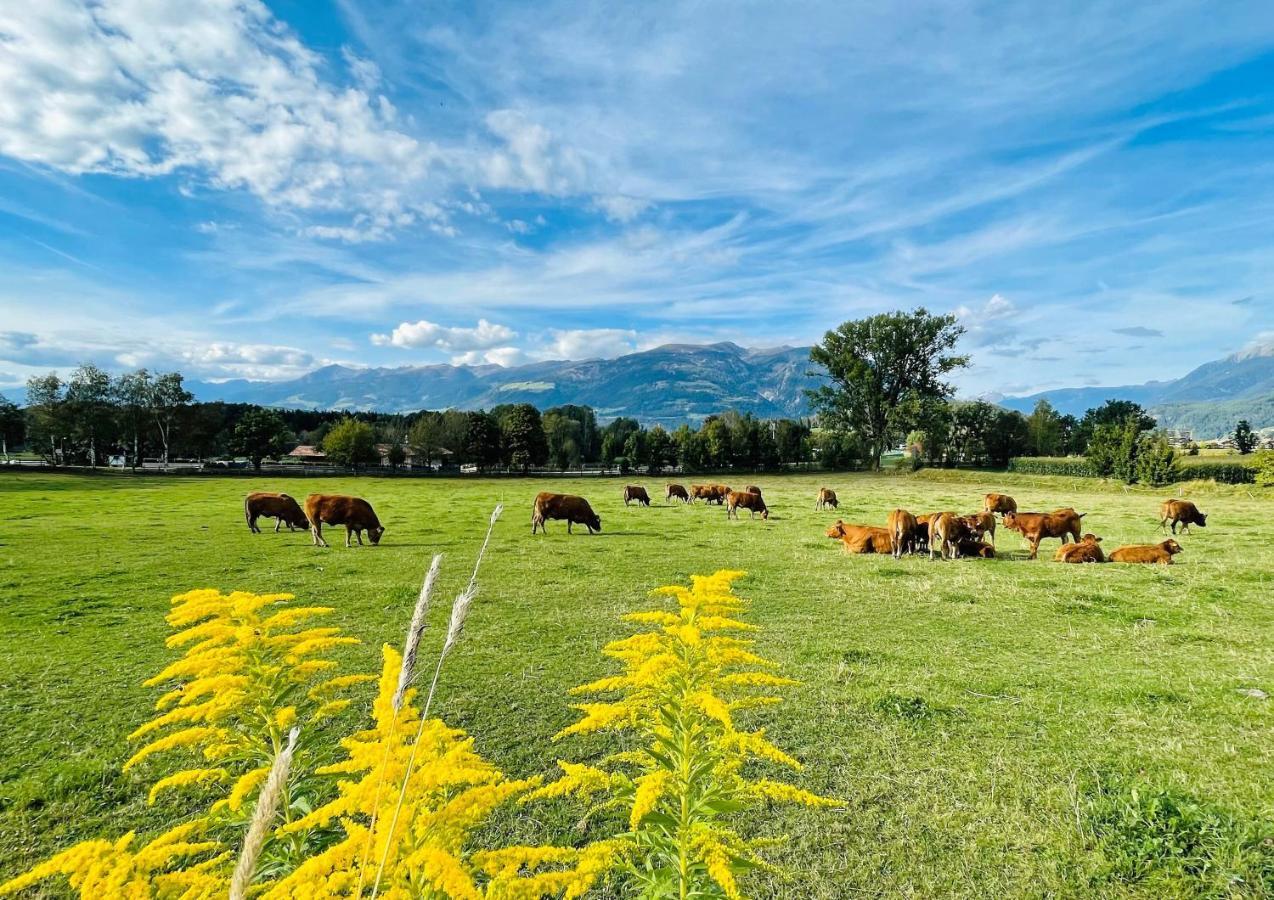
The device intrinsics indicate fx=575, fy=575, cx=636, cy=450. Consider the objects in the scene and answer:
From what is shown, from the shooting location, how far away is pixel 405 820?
84.5 inches

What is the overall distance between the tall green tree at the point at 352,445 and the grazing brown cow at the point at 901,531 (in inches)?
2793

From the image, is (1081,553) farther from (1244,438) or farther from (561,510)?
(1244,438)

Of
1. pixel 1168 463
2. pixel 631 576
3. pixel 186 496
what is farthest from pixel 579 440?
pixel 631 576

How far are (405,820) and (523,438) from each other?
75.6 m

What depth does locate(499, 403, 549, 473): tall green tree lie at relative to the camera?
76.3 metres

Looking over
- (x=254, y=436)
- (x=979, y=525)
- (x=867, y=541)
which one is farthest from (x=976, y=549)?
(x=254, y=436)

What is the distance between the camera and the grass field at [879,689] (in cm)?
Answer: 442

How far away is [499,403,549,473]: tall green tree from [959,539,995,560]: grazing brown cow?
206 feet

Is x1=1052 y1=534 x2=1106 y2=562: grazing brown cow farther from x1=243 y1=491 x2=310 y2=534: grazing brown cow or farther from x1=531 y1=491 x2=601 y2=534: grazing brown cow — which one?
x1=243 y1=491 x2=310 y2=534: grazing brown cow

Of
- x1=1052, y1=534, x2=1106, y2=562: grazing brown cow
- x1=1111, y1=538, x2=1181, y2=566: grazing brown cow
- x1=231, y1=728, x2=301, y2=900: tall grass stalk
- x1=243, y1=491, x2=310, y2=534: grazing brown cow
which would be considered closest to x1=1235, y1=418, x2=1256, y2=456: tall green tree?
x1=1111, y1=538, x2=1181, y2=566: grazing brown cow

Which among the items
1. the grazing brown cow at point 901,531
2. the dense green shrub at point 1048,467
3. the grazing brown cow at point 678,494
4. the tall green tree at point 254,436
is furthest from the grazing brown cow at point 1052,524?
the tall green tree at point 254,436

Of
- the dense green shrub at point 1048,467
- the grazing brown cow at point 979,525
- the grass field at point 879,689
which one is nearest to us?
the grass field at point 879,689

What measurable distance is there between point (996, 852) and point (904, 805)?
2.33 feet

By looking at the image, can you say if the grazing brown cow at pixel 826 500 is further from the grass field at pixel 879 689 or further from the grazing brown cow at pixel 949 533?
the grazing brown cow at pixel 949 533
